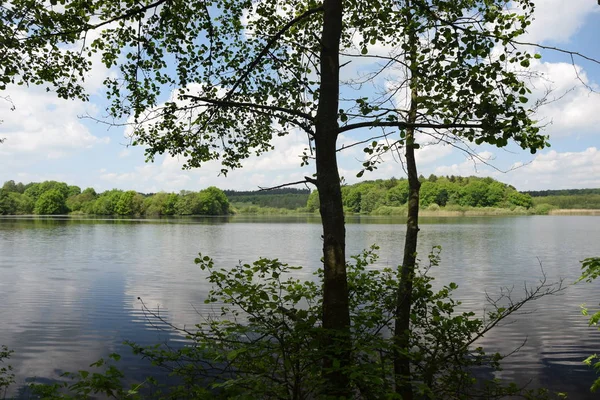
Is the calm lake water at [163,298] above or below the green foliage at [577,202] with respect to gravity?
below

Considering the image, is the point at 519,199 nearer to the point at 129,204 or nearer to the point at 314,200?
the point at 314,200

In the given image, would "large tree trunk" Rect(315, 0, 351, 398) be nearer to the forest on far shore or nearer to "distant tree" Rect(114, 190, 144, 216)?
the forest on far shore

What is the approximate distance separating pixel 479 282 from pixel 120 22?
17597 mm

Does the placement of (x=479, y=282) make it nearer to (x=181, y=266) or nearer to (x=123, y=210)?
(x=181, y=266)

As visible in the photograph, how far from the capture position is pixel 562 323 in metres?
13.1

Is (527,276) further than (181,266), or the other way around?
(181,266)

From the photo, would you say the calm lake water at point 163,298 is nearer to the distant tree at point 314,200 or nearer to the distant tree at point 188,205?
the distant tree at point 314,200

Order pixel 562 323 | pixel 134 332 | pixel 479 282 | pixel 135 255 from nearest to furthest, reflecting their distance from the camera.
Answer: pixel 134 332 → pixel 562 323 → pixel 479 282 → pixel 135 255

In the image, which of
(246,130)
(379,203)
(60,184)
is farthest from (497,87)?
(60,184)

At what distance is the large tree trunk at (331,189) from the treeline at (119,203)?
125 m

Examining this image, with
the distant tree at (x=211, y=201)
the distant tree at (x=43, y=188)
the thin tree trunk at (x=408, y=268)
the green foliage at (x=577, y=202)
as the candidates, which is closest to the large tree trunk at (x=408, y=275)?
the thin tree trunk at (x=408, y=268)

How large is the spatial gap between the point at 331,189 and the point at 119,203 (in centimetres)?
13218

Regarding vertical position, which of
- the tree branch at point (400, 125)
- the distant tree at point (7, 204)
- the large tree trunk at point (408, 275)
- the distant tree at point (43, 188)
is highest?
the distant tree at point (43, 188)

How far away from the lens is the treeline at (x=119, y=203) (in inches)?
4951
